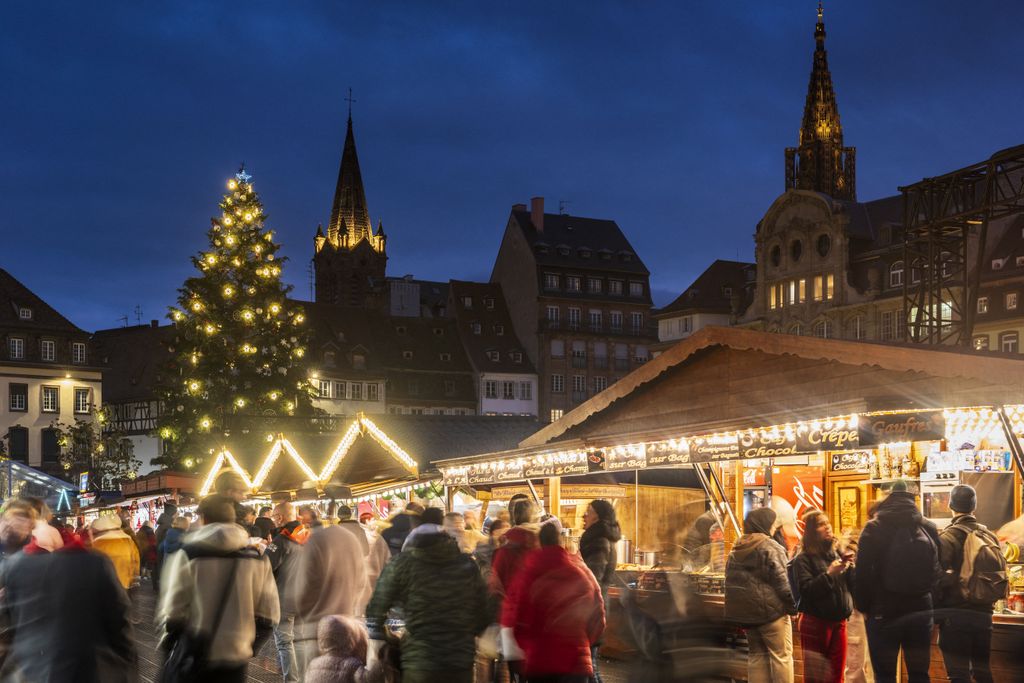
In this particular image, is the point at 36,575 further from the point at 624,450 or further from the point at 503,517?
the point at 624,450

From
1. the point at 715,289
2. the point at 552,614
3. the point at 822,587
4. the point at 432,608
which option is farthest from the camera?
the point at 715,289

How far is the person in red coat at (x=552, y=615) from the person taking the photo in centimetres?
794

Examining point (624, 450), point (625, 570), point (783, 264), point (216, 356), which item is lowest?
point (625, 570)

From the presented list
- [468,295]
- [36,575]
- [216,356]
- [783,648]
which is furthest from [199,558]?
[468,295]

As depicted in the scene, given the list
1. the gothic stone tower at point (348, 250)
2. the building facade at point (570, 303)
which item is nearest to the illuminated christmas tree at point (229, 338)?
the building facade at point (570, 303)

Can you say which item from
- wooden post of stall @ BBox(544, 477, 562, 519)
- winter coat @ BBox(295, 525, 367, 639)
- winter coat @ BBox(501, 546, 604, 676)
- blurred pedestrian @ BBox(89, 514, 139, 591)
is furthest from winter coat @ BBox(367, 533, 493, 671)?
wooden post of stall @ BBox(544, 477, 562, 519)

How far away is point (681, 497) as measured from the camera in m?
21.0

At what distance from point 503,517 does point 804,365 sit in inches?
136

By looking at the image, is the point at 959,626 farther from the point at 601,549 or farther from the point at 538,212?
the point at 538,212

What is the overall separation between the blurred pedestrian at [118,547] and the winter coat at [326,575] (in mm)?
A: 4414

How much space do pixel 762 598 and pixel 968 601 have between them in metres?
1.44

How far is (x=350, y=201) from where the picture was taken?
132250 mm

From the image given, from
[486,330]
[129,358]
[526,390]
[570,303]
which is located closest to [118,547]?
[526,390]

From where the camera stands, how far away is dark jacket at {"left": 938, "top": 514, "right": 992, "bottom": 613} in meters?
9.22
